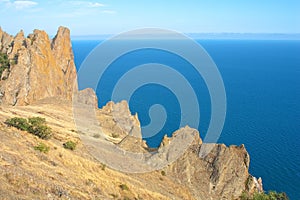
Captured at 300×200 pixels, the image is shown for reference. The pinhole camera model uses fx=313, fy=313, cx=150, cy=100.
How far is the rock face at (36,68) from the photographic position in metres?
70.6

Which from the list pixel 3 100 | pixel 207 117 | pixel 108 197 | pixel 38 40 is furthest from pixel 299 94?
pixel 108 197

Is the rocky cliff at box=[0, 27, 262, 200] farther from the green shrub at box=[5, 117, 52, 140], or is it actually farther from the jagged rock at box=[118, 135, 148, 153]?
the green shrub at box=[5, 117, 52, 140]

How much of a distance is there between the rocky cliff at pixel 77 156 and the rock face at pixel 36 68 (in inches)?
9.0

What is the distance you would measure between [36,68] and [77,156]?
46575mm

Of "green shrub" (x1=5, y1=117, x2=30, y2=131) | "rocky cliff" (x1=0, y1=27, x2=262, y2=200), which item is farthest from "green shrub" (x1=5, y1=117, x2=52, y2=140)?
"rocky cliff" (x1=0, y1=27, x2=262, y2=200)

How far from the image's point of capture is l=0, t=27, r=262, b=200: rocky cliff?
26.6 meters

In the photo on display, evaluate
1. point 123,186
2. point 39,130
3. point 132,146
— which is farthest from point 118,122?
point 123,186

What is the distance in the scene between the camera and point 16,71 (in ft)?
239

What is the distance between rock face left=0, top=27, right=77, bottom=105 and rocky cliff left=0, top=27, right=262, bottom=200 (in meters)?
0.23

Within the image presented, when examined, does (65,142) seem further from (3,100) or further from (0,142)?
(3,100)

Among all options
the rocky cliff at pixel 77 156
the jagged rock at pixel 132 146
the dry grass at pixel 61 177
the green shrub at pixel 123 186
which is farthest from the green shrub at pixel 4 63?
the green shrub at pixel 123 186

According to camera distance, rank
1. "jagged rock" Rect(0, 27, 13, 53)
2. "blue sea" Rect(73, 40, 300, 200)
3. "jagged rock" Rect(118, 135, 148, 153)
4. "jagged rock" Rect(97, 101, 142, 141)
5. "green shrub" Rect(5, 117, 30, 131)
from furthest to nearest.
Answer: "jagged rock" Rect(0, 27, 13, 53), "blue sea" Rect(73, 40, 300, 200), "jagged rock" Rect(97, 101, 142, 141), "jagged rock" Rect(118, 135, 148, 153), "green shrub" Rect(5, 117, 30, 131)

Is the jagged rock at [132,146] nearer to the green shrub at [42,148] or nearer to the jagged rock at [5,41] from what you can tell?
the green shrub at [42,148]

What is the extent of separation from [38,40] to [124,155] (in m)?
50.0
